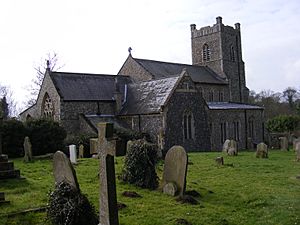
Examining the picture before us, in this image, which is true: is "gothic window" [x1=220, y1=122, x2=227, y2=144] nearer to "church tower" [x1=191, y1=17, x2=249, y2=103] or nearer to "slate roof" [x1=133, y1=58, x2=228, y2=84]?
"slate roof" [x1=133, y1=58, x2=228, y2=84]

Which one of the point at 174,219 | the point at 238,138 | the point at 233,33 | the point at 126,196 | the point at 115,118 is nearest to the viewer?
the point at 174,219

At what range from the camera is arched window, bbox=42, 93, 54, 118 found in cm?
3141

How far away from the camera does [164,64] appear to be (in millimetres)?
40500

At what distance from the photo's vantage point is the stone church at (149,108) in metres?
29.7

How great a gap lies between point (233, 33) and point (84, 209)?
45.6m

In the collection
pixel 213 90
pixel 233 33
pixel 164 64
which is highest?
pixel 233 33

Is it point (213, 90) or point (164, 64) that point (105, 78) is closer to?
point (164, 64)

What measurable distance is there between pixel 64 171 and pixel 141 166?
395 cm

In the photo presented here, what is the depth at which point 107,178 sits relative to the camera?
7.10 meters

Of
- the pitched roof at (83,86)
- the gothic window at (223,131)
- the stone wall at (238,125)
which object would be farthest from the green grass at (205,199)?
the gothic window at (223,131)

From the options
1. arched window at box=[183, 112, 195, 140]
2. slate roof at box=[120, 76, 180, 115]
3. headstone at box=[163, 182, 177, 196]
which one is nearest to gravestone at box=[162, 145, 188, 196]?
headstone at box=[163, 182, 177, 196]

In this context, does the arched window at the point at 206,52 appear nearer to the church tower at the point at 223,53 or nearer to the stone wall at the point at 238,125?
the church tower at the point at 223,53

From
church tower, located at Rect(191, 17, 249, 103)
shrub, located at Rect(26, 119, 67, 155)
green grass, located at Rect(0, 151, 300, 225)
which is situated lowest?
green grass, located at Rect(0, 151, 300, 225)

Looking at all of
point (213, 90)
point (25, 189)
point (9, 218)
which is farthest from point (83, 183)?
point (213, 90)
